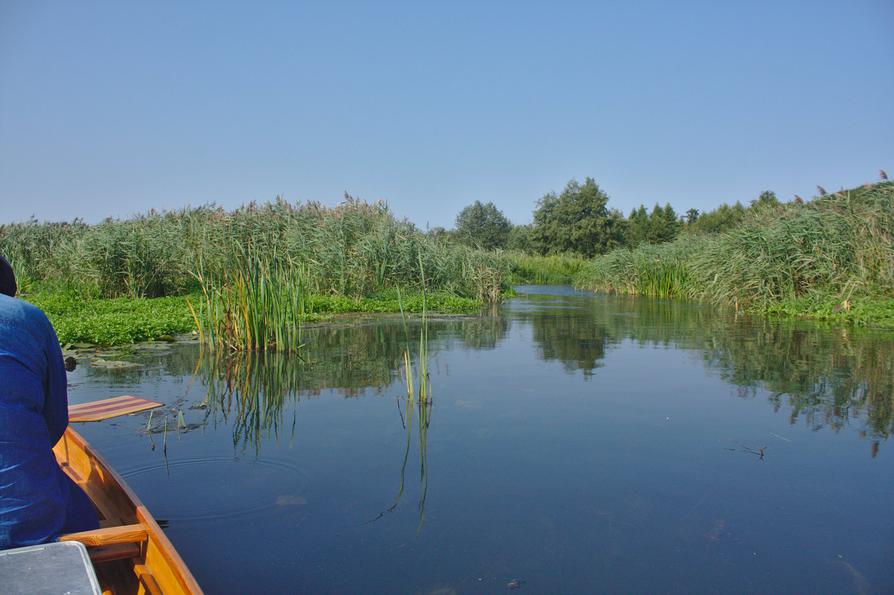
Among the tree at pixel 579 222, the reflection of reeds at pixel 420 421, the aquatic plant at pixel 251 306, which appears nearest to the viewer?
the reflection of reeds at pixel 420 421

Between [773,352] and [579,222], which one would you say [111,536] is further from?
[579,222]

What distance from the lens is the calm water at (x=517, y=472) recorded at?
3.22 m

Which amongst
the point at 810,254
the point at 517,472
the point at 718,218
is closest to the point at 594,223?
the point at 718,218

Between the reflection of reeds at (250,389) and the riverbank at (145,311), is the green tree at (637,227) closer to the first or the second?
the riverbank at (145,311)

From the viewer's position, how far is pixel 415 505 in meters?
3.97

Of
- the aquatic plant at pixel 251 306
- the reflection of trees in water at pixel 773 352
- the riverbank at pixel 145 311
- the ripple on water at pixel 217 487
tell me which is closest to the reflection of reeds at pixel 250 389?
the aquatic plant at pixel 251 306

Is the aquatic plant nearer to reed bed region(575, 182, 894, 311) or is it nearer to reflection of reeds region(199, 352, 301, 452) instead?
reflection of reeds region(199, 352, 301, 452)

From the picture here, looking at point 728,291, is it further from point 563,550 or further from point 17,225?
point 17,225

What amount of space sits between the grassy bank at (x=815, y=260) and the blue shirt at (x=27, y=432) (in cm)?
1365

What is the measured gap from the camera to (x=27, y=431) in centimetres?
232

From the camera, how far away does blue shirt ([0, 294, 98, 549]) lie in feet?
7.39

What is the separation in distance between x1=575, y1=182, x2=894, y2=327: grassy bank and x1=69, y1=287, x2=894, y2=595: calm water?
18.9 ft

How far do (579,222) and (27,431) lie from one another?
51972mm

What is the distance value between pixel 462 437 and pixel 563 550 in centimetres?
202
